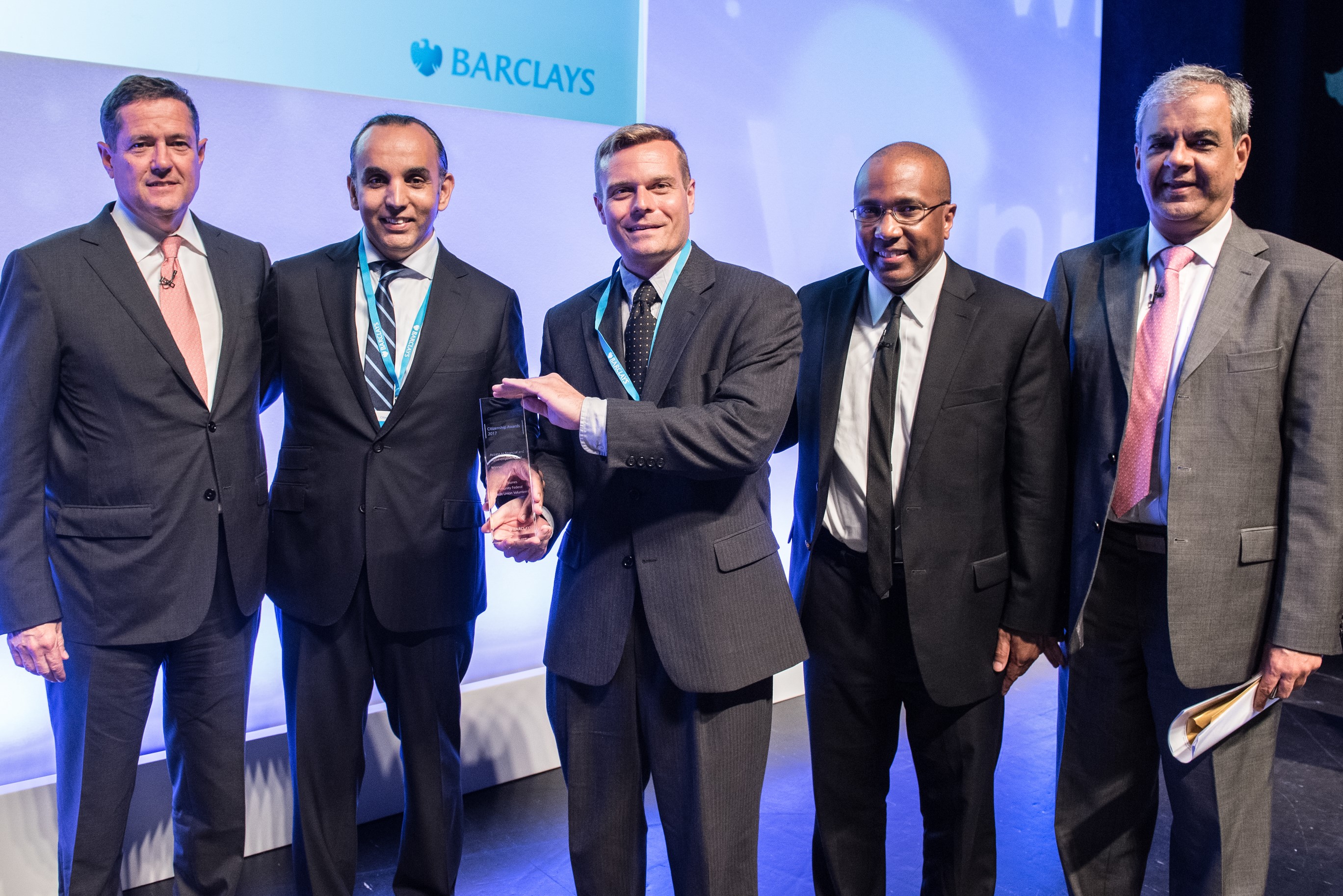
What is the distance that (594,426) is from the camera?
1.89 meters

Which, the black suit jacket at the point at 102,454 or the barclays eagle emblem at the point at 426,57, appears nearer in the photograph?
the black suit jacket at the point at 102,454

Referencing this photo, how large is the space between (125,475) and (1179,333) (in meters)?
2.39

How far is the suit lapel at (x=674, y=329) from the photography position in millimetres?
2000

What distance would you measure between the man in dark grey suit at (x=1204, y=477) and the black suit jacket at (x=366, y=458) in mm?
1484

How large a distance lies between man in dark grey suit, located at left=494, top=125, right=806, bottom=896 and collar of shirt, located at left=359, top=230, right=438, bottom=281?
1.83 feet

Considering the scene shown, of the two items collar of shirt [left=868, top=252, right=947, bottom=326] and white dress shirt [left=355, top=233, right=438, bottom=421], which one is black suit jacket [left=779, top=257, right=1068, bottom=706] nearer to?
collar of shirt [left=868, top=252, right=947, bottom=326]

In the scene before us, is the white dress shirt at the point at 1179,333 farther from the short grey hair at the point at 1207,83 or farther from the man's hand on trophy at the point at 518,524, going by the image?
the man's hand on trophy at the point at 518,524

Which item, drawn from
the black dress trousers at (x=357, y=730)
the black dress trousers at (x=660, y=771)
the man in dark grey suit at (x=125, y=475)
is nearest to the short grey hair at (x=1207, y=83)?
the black dress trousers at (x=660, y=771)

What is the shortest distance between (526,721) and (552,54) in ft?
8.00

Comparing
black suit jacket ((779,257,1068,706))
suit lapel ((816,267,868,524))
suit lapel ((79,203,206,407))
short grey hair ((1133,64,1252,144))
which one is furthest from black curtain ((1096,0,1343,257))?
suit lapel ((79,203,206,407))

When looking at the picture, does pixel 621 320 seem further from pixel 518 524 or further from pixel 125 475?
pixel 125 475

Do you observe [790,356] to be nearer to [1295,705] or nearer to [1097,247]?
[1097,247]

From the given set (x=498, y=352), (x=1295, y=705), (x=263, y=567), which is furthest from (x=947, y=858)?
(x=1295, y=705)

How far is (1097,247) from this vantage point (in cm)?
251
